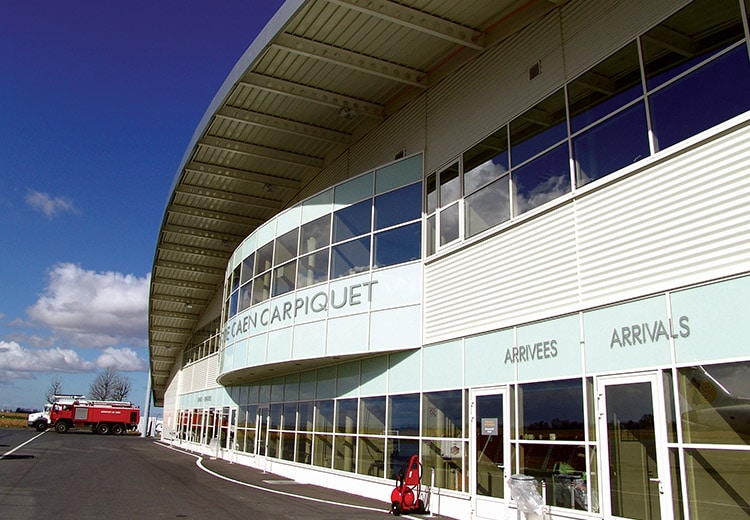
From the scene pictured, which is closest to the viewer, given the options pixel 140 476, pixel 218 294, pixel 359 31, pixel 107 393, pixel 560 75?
pixel 560 75

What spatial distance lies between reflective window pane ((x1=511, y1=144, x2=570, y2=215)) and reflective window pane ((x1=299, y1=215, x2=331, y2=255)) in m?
6.53

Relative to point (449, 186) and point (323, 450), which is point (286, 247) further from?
point (449, 186)

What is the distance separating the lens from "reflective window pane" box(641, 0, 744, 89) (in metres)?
8.32

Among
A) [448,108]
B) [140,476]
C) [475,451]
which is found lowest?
[140,476]

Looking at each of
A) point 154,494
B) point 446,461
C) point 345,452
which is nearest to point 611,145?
point 446,461

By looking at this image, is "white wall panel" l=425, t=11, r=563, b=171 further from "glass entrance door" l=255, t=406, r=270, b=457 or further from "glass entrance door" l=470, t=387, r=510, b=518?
"glass entrance door" l=255, t=406, r=270, b=457

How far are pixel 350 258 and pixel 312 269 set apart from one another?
64.6 inches

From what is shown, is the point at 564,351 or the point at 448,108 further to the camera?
the point at 448,108

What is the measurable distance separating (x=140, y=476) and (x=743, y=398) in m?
15.9

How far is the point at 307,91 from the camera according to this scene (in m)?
16.5

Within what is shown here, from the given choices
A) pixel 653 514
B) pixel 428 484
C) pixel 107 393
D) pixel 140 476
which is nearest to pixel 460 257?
pixel 428 484

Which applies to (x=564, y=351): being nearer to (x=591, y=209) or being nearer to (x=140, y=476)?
(x=591, y=209)

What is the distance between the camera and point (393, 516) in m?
12.0

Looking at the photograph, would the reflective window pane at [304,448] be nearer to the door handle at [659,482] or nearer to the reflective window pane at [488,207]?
the reflective window pane at [488,207]
